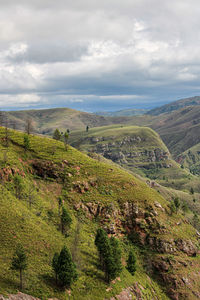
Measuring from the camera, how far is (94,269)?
71.8m

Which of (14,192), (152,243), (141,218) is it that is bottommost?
(152,243)

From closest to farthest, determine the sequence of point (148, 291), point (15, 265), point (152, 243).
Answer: point (15, 265) → point (148, 291) → point (152, 243)

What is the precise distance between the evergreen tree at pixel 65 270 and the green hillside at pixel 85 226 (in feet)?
7.85

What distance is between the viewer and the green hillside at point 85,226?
6111 centimetres

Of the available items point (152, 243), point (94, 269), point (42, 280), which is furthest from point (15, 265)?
point (152, 243)

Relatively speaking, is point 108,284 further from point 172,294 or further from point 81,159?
point 81,159

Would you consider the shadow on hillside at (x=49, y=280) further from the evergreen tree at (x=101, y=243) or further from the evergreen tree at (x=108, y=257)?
the evergreen tree at (x=101, y=243)

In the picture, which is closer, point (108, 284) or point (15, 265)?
point (15, 265)

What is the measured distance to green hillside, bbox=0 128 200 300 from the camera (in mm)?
61109

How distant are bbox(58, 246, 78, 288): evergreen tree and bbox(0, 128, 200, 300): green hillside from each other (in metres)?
2.39

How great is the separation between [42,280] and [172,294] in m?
59.3

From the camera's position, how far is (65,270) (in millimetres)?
56562

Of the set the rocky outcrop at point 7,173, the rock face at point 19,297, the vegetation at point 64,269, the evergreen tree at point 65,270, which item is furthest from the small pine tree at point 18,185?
the rock face at point 19,297

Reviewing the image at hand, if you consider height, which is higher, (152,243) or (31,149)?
(31,149)
